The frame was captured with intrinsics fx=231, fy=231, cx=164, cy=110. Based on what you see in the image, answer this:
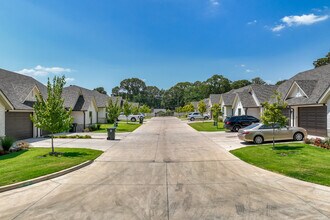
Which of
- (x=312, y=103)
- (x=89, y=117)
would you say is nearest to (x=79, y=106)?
(x=89, y=117)

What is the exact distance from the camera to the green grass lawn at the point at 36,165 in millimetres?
8867

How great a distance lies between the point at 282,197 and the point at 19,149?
15.5 metres

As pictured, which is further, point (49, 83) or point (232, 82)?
point (232, 82)

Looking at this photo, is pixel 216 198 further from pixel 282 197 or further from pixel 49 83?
pixel 49 83

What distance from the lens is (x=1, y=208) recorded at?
6.34 meters

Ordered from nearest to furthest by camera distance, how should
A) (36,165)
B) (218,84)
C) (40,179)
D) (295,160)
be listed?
(40,179)
(36,165)
(295,160)
(218,84)

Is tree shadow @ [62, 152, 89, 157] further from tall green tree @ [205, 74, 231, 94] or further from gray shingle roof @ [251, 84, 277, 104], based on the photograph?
tall green tree @ [205, 74, 231, 94]

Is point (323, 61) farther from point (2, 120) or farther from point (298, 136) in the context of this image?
point (2, 120)

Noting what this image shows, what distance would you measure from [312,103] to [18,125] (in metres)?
26.0

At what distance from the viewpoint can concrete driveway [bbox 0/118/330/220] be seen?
5801 mm

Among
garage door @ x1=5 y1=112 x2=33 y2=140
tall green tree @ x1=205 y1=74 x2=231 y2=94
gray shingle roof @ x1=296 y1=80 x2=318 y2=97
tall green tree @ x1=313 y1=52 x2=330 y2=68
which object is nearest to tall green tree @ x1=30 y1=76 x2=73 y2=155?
garage door @ x1=5 y1=112 x2=33 y2=140

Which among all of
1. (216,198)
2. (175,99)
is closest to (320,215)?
(216,198)

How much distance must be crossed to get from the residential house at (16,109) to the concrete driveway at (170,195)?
37.2 feet

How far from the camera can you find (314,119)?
20484 millimetres
